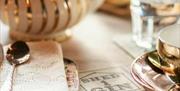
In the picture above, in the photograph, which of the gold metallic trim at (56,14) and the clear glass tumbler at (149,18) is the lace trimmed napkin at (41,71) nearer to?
the gold metallic trim at (56,14)

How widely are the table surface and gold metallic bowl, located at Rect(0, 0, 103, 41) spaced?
41 millimetres

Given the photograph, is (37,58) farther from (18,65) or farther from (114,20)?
(114,20)

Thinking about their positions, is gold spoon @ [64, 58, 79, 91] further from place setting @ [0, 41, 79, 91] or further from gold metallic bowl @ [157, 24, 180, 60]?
gold metallic bowl @ [157, 24, 180, 60]

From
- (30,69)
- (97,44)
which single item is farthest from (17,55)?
(97,44)

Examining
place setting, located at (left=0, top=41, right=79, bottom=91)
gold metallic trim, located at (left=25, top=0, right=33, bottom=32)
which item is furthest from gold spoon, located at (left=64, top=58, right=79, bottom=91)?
gold metallic trim, located at (left=25, top=0, right=33, bottom=32)

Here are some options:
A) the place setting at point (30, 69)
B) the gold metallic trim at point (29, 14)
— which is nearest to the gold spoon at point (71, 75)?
the place setting at point (30, 69)

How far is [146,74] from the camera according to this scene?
449mm

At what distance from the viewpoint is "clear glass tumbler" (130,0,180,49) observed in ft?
1.95

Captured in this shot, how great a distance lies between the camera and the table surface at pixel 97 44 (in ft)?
1.81

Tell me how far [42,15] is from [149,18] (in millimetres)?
177

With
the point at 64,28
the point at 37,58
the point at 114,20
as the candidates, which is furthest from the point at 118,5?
the point at 37,58

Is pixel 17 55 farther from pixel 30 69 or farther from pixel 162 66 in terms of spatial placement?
pixel 162 66

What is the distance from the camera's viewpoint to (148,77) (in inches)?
17.4

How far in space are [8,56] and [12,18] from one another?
Result: 0.29 feet
